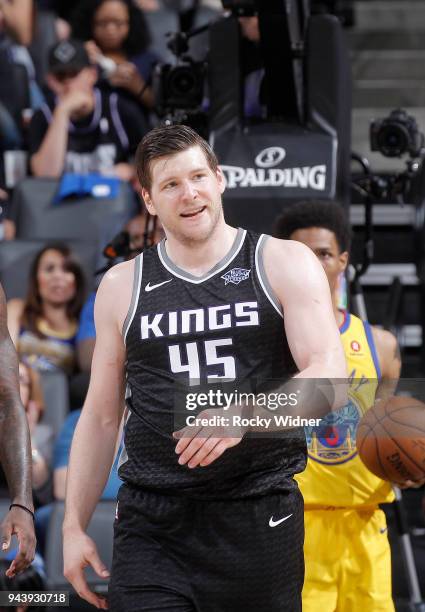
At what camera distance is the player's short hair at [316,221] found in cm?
507

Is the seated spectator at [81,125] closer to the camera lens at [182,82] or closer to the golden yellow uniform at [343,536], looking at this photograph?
the camera lens at [182,82]

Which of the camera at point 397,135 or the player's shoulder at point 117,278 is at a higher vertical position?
the camera at point 397,135

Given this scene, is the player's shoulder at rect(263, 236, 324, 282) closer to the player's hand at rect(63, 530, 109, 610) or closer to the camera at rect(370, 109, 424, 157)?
the player's hand at rect(63, 530, 109, 610)

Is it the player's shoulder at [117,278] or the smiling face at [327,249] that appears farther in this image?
the smiling face at [327,249]

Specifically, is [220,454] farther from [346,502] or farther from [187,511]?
[346,502]

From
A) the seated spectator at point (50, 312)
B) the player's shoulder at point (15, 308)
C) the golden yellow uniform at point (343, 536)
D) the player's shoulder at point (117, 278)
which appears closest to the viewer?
the player's shoulder at point (117, 278)

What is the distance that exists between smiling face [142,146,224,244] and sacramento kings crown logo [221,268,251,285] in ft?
0.39

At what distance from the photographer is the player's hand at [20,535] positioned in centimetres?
374

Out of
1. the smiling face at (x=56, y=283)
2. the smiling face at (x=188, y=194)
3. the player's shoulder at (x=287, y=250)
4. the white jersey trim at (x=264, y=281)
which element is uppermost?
the smiling face at (x=56, y=283)

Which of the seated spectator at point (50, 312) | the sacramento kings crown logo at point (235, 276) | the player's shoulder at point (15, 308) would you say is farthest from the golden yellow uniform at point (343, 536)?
the player's shoulder at point (15, 308)

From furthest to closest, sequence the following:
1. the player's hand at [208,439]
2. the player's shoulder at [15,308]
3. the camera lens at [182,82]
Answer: the player's shoulder at [15,308] < the camera lens at [182,82] < the player's hand at [208,439]

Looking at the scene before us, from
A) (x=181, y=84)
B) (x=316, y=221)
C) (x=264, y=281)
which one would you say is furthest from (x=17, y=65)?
(x=264, y=281)

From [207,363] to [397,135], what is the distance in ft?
9.78

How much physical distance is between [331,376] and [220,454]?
355 millimetres
